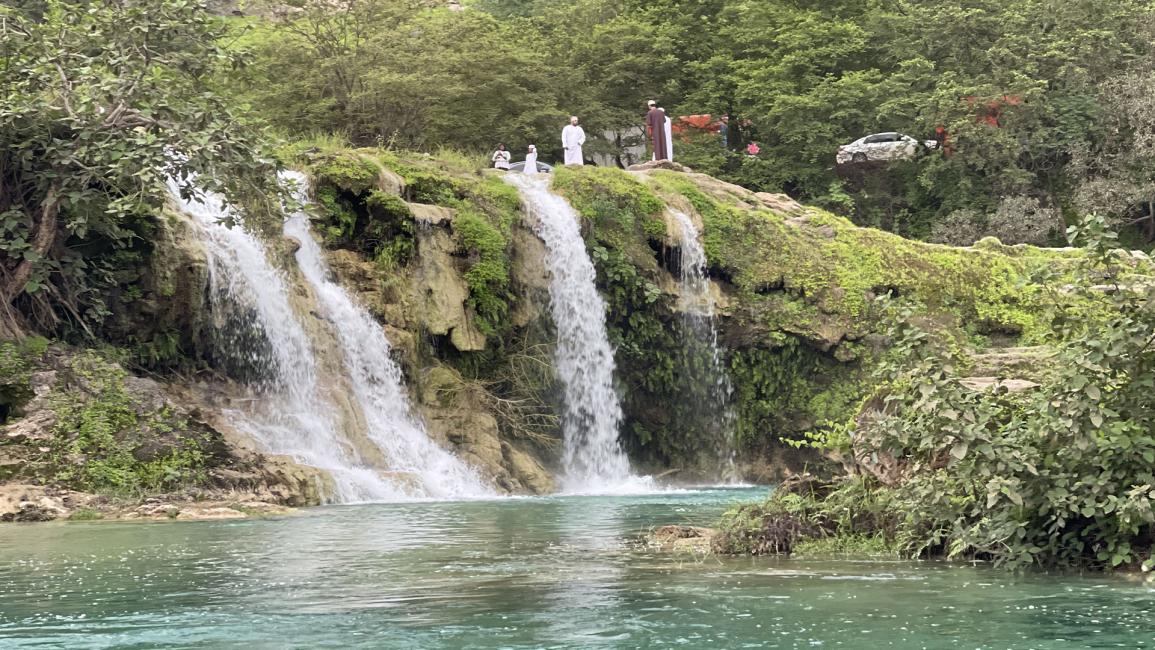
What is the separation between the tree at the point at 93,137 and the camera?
1678cm

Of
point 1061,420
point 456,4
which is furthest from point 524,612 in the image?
point 456,4

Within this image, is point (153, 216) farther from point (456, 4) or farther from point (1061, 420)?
point (456, 4)

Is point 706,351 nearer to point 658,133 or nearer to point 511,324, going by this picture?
point 511,324

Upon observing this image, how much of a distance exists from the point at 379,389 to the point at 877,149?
22.8m

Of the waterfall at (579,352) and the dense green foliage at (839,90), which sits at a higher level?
the dense green foliage at (839,90)

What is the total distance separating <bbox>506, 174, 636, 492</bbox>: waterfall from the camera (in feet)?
78.4

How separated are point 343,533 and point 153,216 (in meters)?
7.87

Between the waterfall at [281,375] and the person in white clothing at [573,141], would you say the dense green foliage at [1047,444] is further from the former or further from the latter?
the person in white clothing at [573,141]

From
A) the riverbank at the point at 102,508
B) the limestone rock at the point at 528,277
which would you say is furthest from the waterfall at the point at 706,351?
the riverbank at the point at 102,508

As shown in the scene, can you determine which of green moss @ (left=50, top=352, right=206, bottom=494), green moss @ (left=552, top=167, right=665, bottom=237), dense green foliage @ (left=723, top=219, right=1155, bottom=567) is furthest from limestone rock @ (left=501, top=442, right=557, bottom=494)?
dense green foliage @ (left=723, top=219, right=1155, bottom=567)

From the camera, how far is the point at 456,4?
5856 cm

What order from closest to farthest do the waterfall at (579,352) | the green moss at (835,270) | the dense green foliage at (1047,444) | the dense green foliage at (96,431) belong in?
1. the dense green foliage at (1047,444)
2. the dense green foliage at (96,431)
3. the waterfall at (579,352)
4. the green moss at (835,270)

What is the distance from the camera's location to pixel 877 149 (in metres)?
39.5

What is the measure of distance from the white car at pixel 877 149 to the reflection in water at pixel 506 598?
2884cm
